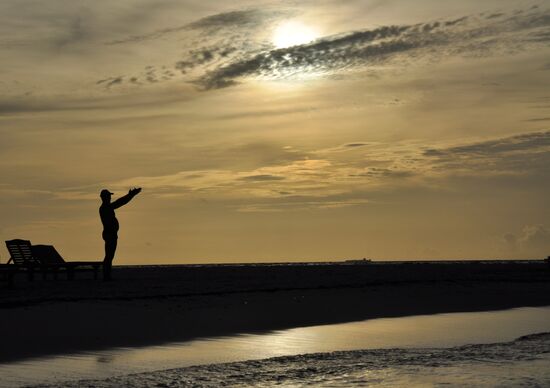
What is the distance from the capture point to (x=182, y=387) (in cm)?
942

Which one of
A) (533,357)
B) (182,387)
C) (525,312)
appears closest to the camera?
(182,387)

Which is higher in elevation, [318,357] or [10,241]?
[10,241]

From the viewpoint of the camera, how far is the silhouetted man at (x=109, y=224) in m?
29.0

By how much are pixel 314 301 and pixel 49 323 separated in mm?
8413

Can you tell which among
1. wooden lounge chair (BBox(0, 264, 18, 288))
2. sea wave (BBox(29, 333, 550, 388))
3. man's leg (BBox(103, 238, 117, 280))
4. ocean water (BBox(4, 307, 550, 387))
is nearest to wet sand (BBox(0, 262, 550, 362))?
ocean water (BBox(4, 307, 550, 387))

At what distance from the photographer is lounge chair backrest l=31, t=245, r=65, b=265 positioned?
109 ft

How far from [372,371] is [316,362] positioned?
0.93 meters

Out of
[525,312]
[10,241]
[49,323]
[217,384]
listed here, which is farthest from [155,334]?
[10,241]

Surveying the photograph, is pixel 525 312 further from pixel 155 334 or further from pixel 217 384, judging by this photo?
pixel 217 384

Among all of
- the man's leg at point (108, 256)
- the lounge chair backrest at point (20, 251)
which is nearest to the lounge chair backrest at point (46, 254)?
the lounge chair backrest at point (20, 251)

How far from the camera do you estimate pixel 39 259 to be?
1307 inches

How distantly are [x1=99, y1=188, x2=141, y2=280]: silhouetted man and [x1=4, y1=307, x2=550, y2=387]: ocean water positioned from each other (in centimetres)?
1457

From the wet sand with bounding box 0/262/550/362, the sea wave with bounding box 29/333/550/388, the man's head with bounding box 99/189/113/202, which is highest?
the man's head with bounding box 99/189/113/202

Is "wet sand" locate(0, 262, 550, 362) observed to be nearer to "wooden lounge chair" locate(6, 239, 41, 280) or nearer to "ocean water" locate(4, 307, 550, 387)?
"ocean water" locate(4, 307, 550, 387)
